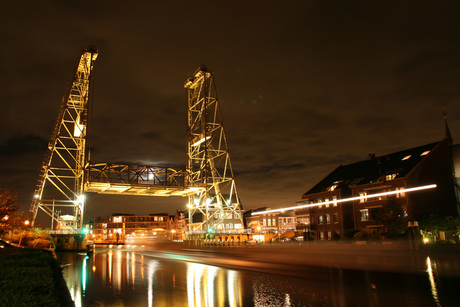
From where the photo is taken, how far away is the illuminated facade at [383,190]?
1575 inches

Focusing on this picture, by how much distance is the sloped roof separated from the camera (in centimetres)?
4275

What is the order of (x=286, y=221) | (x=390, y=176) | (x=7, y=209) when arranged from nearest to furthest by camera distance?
(x=7, y=209) < (x=390, y=176) < (x=286, y=221)

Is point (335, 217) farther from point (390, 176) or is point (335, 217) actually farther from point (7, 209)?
point (7, 209)

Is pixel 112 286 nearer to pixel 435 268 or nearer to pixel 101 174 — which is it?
pixel 435 268

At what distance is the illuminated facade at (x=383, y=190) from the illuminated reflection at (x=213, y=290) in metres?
28.0

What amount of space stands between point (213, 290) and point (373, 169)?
133ft

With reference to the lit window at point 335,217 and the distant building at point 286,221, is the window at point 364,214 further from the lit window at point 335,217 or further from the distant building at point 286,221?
the distant building at point 286,221

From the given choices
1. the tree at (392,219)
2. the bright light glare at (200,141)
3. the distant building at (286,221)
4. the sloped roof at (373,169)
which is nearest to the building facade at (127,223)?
the distant building at (286,221)

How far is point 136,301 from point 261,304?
3.41m

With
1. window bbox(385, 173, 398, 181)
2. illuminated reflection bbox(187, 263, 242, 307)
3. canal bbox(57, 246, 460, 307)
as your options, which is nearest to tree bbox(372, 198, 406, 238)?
window bbox(385, 173, 398, 181)

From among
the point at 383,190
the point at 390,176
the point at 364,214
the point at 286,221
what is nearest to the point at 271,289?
the point at 383,190

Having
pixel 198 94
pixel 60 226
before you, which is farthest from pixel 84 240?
pixel 198 94

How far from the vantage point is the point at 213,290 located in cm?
1207

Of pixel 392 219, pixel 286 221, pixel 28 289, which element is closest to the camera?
pixel 28 289
